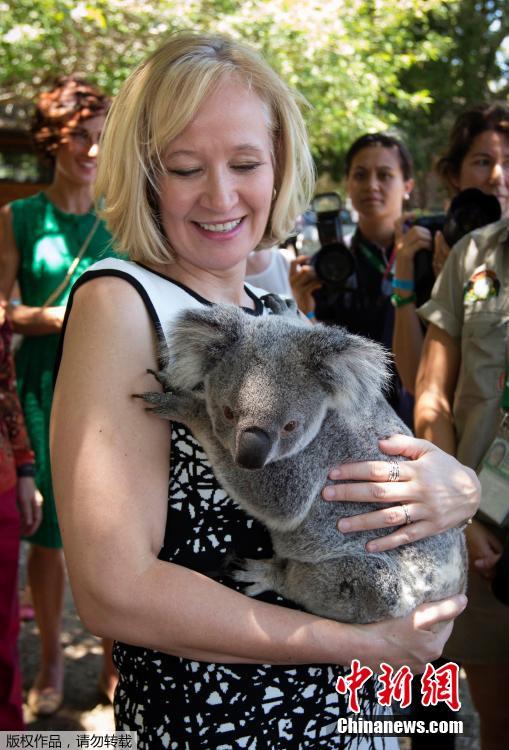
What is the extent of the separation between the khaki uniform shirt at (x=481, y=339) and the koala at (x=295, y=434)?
33.2 inches

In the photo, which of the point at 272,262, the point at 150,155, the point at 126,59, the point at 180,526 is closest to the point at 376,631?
the point at 180,526

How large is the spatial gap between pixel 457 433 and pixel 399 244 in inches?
41.7

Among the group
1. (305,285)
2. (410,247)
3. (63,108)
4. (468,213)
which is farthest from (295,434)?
(63,108)

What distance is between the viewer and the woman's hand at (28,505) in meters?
2.73

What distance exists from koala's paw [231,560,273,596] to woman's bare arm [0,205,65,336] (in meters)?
1.91

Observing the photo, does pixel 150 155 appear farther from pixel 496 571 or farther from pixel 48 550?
pixel 48 550

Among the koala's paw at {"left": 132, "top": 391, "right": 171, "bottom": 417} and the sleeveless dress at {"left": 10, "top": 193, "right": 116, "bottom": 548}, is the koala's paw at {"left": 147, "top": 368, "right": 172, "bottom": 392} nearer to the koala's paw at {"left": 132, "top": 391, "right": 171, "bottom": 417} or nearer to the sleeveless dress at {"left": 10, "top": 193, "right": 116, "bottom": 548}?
the koala's paw at {"left": 132, "top": 391, "right": 171, "bottom": 417}

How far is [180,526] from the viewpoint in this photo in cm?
130

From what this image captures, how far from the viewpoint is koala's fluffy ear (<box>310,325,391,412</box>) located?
4.47 feet

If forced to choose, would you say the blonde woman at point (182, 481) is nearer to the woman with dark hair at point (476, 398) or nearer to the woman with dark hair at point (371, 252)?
the woman with dark hair at point (476, 398)

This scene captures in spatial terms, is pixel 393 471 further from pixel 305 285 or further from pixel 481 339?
pixel 305 285

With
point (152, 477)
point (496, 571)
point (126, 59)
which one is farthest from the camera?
point (126, 59)

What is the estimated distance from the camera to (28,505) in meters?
2.77

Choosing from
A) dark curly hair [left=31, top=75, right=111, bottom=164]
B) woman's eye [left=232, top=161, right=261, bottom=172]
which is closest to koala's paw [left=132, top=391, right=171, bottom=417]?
woman's eye [left=232, top=161, right=261, bottom=172]
